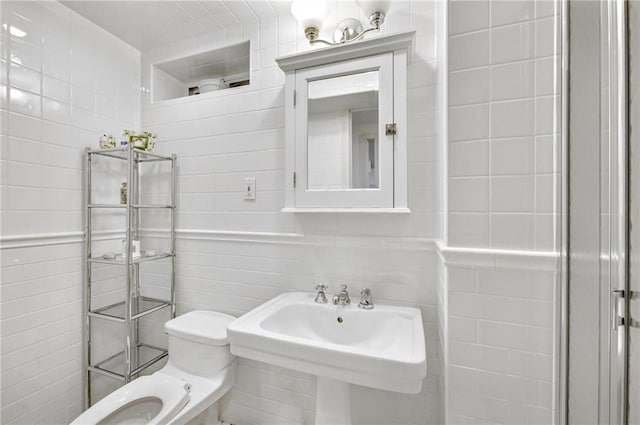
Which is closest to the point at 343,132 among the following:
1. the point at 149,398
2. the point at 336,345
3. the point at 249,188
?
the point at 249,188

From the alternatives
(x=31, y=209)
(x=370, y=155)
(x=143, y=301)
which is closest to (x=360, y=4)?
(x=370, y=155)

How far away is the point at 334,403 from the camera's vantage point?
1.01m

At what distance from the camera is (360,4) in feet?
3.79

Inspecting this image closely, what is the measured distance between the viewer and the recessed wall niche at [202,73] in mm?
1627

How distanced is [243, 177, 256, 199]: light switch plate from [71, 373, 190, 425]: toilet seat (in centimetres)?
89

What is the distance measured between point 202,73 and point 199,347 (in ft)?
5.33

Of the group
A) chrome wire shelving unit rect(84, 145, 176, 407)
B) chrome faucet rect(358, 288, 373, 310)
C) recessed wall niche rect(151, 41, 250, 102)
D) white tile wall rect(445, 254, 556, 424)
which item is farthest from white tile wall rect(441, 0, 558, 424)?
chrome wire shelving unit rect(84, 145, 176, 407)

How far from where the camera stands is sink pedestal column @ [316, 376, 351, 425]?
1001 mm

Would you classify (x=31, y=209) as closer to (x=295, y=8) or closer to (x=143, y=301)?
(x=143, y=301)

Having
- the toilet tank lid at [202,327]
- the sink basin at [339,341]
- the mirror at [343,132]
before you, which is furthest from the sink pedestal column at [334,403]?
the mirror at [343,132]

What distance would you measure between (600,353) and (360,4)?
1.37m

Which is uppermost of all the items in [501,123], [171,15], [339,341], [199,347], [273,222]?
[171,15]

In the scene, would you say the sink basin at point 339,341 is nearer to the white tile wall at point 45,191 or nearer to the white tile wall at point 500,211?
the white tile wall at point 500,211

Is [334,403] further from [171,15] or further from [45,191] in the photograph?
[171,15]
